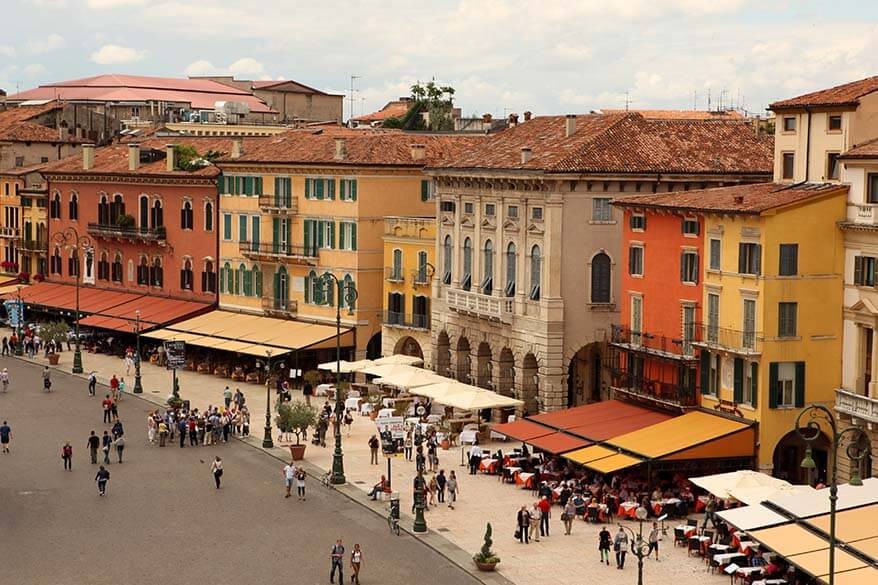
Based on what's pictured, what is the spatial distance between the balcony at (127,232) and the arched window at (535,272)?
35686mm

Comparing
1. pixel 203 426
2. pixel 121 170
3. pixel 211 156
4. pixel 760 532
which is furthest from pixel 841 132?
pixel 121 170

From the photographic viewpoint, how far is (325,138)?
9019 cm

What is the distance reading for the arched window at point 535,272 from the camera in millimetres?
69812

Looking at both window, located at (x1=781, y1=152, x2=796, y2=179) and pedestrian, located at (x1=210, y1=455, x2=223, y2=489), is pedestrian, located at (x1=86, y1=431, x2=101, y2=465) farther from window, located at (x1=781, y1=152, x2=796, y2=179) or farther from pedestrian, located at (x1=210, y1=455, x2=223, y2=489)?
window, located at (x1=781, y1=152, x2=796, y2=179)

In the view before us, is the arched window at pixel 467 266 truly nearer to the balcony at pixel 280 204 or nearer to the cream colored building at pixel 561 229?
the cream colored building at pixel 561 229

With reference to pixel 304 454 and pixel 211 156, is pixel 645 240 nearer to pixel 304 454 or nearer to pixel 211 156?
pixel 304 454

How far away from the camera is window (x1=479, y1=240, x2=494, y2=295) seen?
7362 centimetres

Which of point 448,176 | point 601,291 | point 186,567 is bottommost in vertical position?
point 186,567

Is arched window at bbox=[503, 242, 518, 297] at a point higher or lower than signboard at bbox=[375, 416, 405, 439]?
higher

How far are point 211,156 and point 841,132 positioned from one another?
161 feet

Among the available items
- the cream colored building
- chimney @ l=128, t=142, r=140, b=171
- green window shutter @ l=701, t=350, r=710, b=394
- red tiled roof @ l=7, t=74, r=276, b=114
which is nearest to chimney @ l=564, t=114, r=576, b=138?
the cream colored building

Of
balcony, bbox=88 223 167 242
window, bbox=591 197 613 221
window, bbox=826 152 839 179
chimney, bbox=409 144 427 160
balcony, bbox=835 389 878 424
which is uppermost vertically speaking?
chimney, bbox=409 144 427 160

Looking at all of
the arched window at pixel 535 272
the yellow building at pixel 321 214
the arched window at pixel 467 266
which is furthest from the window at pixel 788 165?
the yellow building at pixel 321 214

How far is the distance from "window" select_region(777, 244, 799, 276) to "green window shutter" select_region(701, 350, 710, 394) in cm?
424
